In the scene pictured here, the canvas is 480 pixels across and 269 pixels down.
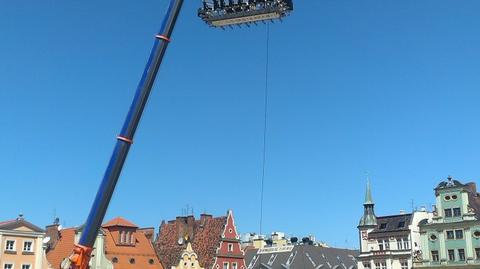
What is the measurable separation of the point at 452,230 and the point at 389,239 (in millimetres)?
9873

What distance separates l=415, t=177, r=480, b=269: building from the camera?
85.2 metres

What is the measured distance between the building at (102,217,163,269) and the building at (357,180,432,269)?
3141 cm

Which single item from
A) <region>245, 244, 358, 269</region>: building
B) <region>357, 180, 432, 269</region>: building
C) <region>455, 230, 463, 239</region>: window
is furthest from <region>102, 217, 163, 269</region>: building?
<region>455, 230, 463, 239</region>: window

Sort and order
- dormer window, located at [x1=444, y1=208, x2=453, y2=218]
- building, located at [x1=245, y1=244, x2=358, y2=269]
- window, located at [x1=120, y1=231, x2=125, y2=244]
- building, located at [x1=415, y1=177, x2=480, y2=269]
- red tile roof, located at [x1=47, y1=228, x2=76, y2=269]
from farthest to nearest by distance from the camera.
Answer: building, located at [x1=245, y1=244, x2=358, y2=269], dormer window, located at [x1=444, y1=208, x2=453, y2=218], building, located at [x1=415, y1=177, x2=480, y2=269], window, located at [x1=120, y1=231, x2=125, y2=244], red tile roof, located at [x1=47, y1=228, x2=76, y2=269]

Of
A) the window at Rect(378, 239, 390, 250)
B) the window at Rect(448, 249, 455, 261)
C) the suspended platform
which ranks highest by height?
the suspended platform

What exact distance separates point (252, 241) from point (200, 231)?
4990cm

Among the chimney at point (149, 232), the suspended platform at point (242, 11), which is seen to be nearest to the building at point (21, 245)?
the chimney at point (149, 232)

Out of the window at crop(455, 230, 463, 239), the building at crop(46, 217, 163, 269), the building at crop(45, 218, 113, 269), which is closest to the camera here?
the building at crop(45, 218, 113, 269)

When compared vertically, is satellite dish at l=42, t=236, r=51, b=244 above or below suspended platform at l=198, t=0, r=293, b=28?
below

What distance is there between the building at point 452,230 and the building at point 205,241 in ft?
85.9

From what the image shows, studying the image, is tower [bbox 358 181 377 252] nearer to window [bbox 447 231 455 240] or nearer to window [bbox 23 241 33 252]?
window [bbox 447 231 455 240]

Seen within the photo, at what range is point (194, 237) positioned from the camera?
92812mm

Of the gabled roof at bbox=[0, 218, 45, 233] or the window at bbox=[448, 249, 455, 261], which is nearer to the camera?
the gabled roof at bbox=[0, 218, 45, 233]

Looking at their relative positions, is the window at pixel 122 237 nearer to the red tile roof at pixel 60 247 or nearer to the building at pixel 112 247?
the building at pixel 112 247
